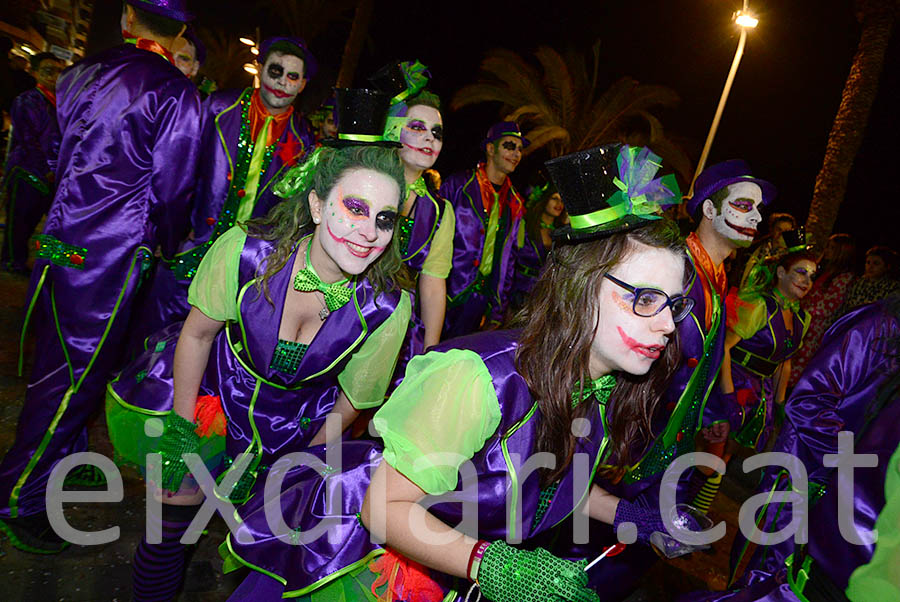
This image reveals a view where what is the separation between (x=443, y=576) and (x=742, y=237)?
275cm

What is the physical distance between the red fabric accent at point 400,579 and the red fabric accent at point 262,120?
2.96 meters

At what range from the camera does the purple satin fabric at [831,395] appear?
2492 mm

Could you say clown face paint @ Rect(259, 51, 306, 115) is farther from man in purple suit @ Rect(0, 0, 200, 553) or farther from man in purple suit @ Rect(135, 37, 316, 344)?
man in purple suit @ Rect(0, 0, 200, 553)

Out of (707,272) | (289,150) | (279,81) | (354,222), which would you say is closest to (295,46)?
(279,81)

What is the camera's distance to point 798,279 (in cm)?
491

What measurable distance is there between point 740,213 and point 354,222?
247 centimetres

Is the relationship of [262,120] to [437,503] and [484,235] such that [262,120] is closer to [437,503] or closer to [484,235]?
[484,235]

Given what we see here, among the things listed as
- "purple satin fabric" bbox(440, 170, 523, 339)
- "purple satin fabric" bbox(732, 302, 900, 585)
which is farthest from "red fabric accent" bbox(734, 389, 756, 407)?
"purple satin fabric" bbox(440, 170, 523, 339)

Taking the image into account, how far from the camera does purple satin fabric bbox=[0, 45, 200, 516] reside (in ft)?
8.61

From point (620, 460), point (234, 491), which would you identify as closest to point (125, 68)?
point (234, 491)

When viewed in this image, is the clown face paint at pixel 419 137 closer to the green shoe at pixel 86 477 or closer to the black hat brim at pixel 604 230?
the black hat brim at pixel 604 230

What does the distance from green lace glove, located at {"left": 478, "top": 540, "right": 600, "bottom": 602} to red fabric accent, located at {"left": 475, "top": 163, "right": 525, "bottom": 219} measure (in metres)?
4.49

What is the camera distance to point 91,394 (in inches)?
107

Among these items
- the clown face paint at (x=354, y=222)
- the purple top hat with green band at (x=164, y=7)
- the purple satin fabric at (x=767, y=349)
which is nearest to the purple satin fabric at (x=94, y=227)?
the purple top hat with green band at (x=164, y=7)
